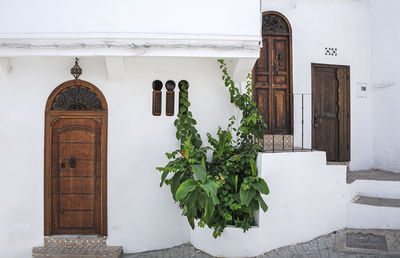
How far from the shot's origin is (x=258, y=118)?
4.34m

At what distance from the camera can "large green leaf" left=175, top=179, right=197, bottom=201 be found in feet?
12.2

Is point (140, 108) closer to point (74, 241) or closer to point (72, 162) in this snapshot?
point (72, 162)

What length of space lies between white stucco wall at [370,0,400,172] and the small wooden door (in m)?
0.63

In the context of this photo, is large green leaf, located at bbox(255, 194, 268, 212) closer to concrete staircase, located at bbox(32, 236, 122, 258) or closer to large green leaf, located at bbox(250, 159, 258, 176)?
large green leaf, located at bbox(250, 159, 258, 176)

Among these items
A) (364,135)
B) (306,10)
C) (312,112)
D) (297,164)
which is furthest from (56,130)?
(364,135)

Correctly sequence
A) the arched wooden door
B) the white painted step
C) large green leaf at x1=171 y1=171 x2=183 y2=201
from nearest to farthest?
large green leaf at x1=171 y1=171 x2=183 y2=201
the white painted step
the arched wooden door

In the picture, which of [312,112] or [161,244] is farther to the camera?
[312,112]

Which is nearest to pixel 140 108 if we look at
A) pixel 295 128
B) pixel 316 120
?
pixel 295 128

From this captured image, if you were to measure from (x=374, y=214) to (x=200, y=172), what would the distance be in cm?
293

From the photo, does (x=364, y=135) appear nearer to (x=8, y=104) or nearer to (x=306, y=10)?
(x=306, y=10)

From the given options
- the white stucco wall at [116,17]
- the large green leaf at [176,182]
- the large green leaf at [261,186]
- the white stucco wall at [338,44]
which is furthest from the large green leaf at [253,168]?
the white stucco wall at [338,44]

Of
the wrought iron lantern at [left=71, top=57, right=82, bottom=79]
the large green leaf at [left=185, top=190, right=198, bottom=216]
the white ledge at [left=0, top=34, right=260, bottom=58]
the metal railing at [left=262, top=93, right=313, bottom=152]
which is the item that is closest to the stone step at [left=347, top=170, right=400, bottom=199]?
the metal railing at [left=262, top=93, right=313, bottom=152]

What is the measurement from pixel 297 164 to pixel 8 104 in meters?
4.63

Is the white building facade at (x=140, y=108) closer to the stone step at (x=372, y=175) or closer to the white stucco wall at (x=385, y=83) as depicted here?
the stone step at (x=372, y=175)
